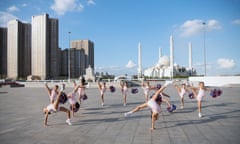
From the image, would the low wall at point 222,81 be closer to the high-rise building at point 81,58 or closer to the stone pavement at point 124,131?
the stone pavement at point 124,131

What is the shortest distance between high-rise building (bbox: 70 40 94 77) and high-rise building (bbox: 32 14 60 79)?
11282 millimetres

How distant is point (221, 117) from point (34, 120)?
7.97 m

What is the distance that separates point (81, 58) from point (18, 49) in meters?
26.6

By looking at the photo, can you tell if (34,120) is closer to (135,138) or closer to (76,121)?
(76,121)

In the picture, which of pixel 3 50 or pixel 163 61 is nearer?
pixel 3 50

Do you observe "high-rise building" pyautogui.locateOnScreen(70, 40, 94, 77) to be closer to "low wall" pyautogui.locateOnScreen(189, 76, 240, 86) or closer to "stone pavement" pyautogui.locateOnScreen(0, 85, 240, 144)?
"low wall" pyautogui.locateOnScreen(189, 76, 240, 86)

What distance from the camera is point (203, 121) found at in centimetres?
819

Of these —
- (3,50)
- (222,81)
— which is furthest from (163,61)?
(3,50)

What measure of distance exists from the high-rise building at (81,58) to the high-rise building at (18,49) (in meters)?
17.4

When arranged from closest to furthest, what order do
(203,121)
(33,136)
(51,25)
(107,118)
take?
1. (33,136)
2. (203,121)
3. (107,118)
4. (51,25)

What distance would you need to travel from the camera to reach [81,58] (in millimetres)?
Result: 80875

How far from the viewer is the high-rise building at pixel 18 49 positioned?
5629cm

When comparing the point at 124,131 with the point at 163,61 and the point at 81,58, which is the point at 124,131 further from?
the point at 163,61

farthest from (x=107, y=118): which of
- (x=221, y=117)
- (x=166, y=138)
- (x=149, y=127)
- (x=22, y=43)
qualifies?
(x=22, y=43)
